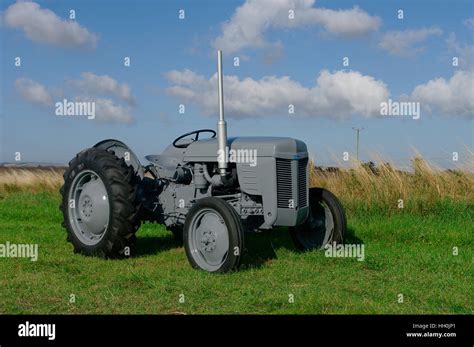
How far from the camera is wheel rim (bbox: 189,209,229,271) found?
671cm

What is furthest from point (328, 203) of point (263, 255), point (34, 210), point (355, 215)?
point (34, 210)

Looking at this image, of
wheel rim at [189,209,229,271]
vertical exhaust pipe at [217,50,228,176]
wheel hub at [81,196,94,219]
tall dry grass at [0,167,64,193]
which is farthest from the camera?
tall dry grass at [0,167,64,193]

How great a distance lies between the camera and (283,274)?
662 centimetres

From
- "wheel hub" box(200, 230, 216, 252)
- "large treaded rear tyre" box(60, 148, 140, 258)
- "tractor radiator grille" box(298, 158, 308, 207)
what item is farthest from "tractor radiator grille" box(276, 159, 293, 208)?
"large treaded rear tyre" box(60, 148, 140, 258)

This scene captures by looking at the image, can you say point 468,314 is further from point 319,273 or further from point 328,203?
point 328,203

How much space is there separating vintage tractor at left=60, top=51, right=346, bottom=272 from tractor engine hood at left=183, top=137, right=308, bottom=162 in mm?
12

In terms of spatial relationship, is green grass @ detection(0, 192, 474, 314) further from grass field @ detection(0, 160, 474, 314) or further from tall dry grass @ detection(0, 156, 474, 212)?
tall dry grass @ detection(0, 156, 474, 212)

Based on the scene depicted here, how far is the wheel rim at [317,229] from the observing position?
790cm

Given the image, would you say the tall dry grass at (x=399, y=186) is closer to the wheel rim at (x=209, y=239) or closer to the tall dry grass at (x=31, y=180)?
the wheel rim at (x=209, y=239)

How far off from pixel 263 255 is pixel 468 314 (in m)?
3.01

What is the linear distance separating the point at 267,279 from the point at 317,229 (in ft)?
6.00

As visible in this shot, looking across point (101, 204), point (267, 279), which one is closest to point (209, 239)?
point (267, 279)
